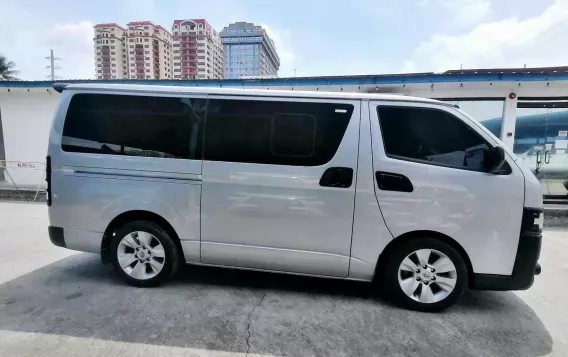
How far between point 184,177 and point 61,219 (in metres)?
1.59

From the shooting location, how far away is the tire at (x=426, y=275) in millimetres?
2996

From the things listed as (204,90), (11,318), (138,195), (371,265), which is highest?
(204,90)

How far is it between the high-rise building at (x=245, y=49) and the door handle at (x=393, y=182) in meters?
43.8

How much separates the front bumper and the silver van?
1 cm

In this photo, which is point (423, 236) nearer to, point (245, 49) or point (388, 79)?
point (388, 79)

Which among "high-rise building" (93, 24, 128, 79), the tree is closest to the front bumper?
the tree

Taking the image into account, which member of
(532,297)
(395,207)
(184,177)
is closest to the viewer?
(395,207)

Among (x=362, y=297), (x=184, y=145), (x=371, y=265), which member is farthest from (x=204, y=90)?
(x=362, y=297)

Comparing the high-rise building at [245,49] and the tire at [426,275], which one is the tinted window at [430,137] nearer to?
the tire at [426,275]

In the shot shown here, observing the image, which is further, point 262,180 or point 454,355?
point 262,180

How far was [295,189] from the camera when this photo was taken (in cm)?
313

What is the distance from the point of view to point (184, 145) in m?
3.35

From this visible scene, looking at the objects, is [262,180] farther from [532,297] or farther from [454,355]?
[532,297]

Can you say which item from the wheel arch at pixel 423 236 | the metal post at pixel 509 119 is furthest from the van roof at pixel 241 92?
the metal post at pixel 509 119
